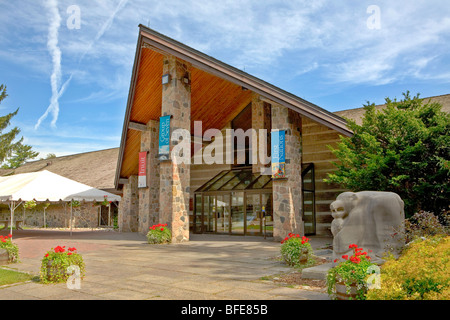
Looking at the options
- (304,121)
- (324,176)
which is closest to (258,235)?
(324,176)

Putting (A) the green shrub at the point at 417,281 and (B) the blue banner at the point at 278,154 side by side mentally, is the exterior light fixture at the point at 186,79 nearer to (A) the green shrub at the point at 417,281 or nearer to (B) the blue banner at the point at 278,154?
(B) the blue banner at the point at 278,154

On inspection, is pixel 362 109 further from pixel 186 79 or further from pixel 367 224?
pixel 367 224

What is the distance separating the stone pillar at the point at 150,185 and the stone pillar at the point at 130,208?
2593mm

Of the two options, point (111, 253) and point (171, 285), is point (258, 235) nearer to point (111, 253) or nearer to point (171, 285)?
point (111, 253)

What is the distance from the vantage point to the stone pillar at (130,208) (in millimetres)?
21891

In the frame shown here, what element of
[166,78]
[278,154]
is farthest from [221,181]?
[166,78]

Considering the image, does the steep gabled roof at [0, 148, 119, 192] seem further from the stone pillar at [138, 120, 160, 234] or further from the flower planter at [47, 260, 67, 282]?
the flower planter at [47, 260, 67, 282]

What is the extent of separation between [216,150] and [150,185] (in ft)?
14.1

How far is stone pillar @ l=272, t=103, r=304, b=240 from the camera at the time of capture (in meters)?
14.6

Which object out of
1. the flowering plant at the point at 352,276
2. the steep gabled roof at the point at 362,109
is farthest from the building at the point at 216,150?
the flowering plant at the point at 352,276
